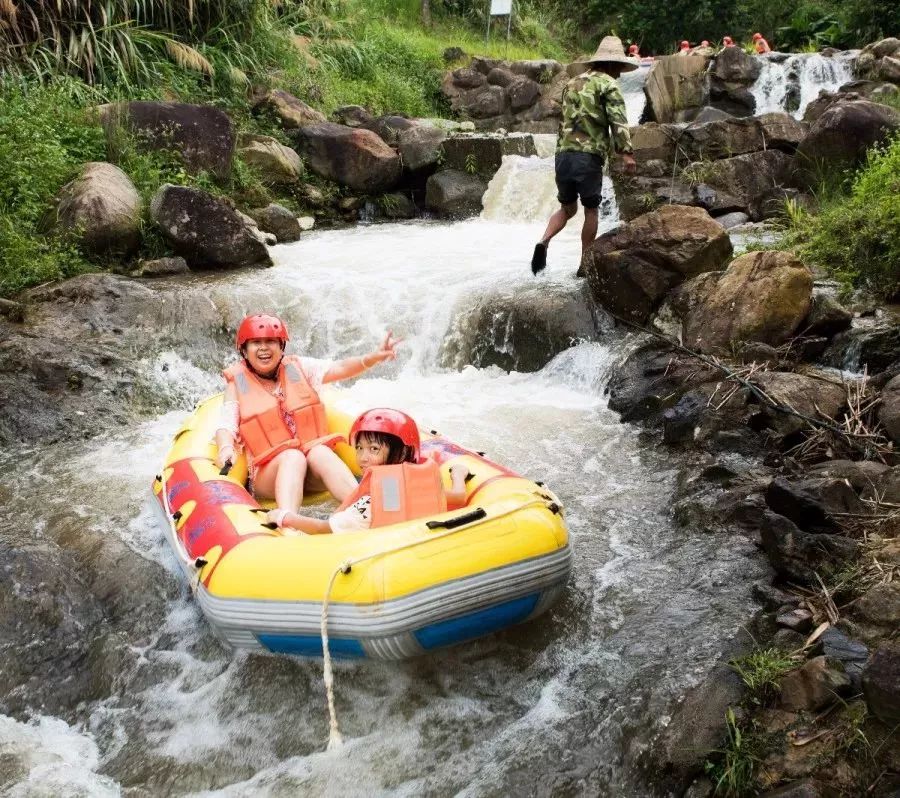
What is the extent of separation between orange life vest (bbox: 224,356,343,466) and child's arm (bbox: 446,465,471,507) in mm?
760

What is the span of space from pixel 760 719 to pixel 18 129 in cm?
727

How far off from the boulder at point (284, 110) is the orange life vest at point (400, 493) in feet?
27.7

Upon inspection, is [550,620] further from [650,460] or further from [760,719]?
[650,460]

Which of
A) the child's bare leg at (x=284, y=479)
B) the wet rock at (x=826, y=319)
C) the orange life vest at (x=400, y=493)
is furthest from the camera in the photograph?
the wet rock at (x=826, y=319)

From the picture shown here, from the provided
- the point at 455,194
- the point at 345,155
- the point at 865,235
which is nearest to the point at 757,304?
the point at 865,235

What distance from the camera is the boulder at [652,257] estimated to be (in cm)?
619

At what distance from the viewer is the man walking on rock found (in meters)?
6.45

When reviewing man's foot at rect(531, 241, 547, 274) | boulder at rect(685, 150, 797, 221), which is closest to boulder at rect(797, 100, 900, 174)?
boulder at rect(685, 150, 797, 221)

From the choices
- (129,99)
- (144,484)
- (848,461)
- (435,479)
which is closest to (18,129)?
(129,99)

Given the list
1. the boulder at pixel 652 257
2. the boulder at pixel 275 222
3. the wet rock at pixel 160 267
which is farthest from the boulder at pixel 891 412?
the boulder at pixel 275 222

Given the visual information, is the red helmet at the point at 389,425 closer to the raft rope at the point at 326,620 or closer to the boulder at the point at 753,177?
the raft rope at the point at 326,620

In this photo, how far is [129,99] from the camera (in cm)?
927

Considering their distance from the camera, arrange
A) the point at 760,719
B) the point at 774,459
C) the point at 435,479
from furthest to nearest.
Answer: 1. the point at 774,459
2. the point at 435,479
3. the point at 760,719

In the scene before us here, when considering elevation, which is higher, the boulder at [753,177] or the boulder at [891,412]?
the boulder at [753,177]
